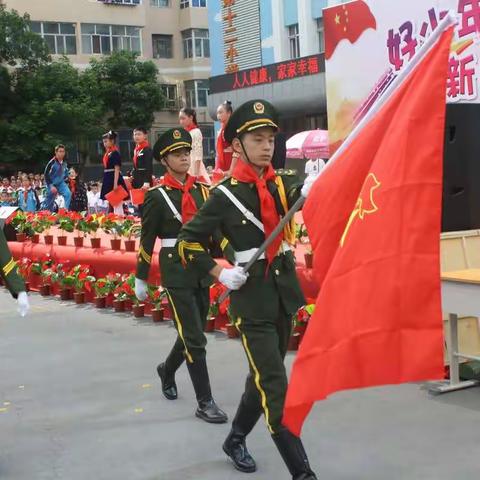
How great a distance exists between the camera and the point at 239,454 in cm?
496

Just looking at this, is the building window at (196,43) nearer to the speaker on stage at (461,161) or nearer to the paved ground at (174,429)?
the paved ground at (174,429)

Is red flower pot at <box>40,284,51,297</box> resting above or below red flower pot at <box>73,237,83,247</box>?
below

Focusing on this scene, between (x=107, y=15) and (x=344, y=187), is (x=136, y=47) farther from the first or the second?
(x=344, y=187)

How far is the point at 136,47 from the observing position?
54938 millimetres

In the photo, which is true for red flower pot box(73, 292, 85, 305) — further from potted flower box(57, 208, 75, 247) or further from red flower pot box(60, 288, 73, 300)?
potted flower box(57, 208, 75, 247)

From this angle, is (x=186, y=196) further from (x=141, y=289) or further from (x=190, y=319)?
(x=190, y=319)

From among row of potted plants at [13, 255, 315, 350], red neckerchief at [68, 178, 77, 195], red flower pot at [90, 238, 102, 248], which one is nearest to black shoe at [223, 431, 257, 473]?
row of potted plants at [13, 255, 315, 350]

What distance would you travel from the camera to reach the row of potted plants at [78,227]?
11648 mm

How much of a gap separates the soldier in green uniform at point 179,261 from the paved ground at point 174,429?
1.23ft

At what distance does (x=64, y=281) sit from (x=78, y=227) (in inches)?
46.3

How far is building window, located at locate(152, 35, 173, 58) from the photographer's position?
5662cm

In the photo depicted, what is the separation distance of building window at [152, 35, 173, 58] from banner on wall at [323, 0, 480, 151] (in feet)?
153

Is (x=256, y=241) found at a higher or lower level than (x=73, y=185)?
→ lower

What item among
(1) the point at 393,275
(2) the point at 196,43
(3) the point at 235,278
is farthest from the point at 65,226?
(2) the point at 196,43
